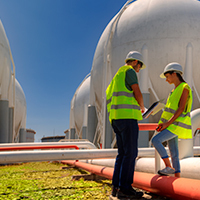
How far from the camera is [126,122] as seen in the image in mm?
2695

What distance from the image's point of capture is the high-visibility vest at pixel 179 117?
295 centimetres

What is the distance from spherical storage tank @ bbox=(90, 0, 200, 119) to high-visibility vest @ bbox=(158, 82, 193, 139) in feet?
24.4

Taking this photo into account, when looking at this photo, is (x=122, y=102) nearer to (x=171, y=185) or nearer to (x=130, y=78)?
(x=130, y=78)

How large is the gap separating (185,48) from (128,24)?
2.89 metres

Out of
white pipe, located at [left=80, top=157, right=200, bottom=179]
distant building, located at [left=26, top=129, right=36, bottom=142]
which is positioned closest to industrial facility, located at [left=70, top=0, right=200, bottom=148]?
white pipe, located at [left=80, top=157, right=200, bottom=179]

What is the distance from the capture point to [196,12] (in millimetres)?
11211

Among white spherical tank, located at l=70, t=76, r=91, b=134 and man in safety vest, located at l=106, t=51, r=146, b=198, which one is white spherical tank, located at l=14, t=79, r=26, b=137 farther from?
man in safety vest, located at l=106, t=51, r=146, b=198

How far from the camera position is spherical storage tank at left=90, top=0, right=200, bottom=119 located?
10430 millimetres

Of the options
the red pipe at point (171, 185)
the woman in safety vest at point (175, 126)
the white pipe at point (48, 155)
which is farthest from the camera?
the woman in safety vest at point (175, 126)

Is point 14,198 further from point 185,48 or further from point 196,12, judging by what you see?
point 196,12

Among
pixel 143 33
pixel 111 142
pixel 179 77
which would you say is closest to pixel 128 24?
pixel 143 33

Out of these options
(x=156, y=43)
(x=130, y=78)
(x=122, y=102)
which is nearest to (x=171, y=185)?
(x=122, y=102)

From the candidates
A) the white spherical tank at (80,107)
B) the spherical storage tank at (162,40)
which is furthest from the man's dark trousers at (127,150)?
the white spherical tank at (80,107)

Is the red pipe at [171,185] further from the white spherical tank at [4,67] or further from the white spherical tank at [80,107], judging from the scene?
the white spherical tank at [80,107]
